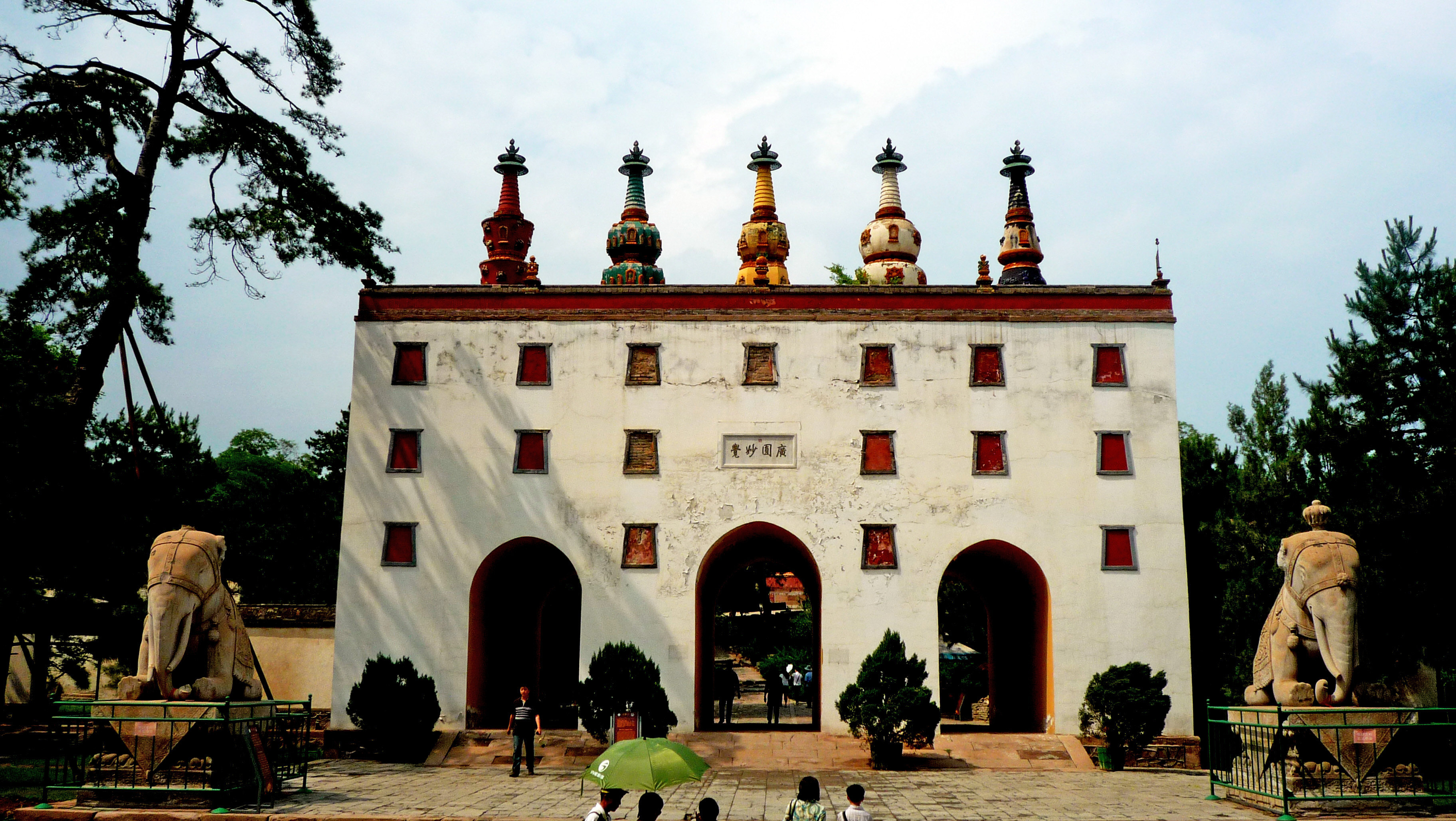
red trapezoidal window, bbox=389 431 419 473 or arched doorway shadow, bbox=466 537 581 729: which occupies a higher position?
red trapezoidal window, bbox=389 431 419 473

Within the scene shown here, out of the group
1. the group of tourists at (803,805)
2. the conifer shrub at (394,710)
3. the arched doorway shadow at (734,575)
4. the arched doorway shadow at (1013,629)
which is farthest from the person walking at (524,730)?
the arched doorway shadow at (1013,629)

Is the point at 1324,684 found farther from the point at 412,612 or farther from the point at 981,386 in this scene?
the point at 412,612

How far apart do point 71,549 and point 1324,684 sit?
2549 cm

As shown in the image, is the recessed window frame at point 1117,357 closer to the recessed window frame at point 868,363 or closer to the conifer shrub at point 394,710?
the recessed window frame at point 868,363

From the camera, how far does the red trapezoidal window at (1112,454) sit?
2458 centimetres

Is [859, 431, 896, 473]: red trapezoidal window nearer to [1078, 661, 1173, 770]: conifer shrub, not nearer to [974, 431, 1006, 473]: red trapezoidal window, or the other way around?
[974, 431, 1006, 473]: red trapezoidal window

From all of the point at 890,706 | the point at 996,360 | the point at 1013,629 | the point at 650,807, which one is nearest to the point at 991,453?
the point at 996,360

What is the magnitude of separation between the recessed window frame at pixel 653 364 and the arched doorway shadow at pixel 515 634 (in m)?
4.09

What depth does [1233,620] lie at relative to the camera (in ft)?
92.7

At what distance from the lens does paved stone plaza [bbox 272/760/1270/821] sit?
49.9 feet

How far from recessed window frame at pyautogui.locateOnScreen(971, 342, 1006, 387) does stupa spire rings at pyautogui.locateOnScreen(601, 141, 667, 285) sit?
971 cm

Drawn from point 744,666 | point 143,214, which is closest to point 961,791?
point 143,214

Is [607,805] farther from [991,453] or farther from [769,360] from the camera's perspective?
[991,453]

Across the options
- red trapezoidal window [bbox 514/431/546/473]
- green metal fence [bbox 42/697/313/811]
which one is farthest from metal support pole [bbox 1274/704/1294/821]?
red trapezoidal window [bbox 514/431/546/473]
